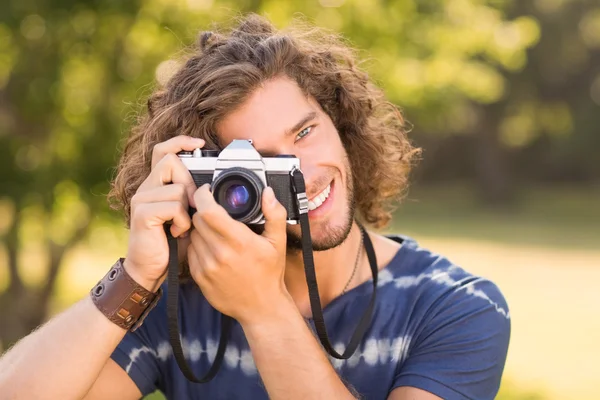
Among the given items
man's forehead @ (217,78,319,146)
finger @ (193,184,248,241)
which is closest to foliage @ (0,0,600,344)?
man's forehead @ (217,78,319,146)

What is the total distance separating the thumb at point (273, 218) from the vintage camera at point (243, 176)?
0.12 ft

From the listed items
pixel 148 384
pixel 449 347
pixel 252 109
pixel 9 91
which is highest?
pixel 252 109

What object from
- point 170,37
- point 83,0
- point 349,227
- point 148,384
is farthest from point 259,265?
point 170,37

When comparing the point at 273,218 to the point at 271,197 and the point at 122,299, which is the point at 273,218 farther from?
the point at 122,299

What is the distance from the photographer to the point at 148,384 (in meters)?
2.48

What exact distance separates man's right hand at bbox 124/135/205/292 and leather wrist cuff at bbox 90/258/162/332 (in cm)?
2

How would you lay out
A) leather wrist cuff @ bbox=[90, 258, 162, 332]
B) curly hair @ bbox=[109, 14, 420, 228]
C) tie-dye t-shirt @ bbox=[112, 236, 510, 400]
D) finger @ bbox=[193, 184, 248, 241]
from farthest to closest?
curly hair @ bbox=[109, 14, 420, 228] → tie-dye t-shirt @ bbox=[112, 236, 510, 400] → leather wrist cuff @ bbox=[90, 258, 162, 332] → finger @ bbox=[193, 184, 248, 241]

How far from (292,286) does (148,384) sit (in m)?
0.54

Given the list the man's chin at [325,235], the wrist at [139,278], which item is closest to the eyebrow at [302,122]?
the man's chin at [325,235]

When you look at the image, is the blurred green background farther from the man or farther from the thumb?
the thumb

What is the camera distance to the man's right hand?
6.89 feet

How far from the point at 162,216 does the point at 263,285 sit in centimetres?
32

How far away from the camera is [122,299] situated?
2.15m

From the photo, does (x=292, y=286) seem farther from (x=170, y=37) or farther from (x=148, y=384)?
(x=170, y=37)
